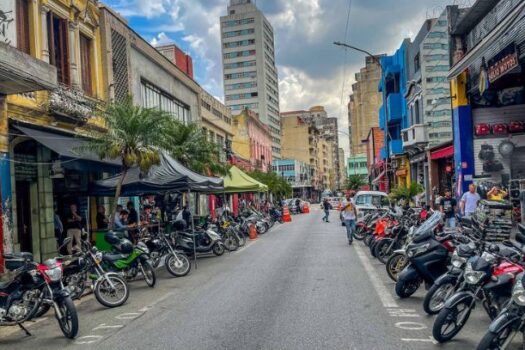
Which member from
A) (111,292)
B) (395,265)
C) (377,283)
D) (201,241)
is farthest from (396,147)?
(111,292)

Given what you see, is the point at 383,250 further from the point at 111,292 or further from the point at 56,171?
the point at 56,171

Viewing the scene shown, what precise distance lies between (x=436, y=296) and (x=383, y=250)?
5.46 m

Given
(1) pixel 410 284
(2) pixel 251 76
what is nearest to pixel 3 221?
(1) pixel 410 284

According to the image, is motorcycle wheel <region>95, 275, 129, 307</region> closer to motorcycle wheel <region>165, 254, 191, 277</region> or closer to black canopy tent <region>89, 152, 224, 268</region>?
motorcycle wheel <region>165, 254, 191, 277</region>

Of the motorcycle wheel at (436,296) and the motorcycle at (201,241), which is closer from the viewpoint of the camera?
the motorcycle wheel at (436,296)

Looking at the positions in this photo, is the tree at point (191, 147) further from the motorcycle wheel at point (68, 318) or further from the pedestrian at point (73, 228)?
the motorcycle wheel at point (68, 318)

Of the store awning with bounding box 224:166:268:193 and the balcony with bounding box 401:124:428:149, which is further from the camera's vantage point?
the balcony with bounding box 401:124:428:149

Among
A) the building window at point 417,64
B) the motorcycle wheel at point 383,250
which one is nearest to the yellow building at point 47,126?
the motorcycle wheel at point 383,250

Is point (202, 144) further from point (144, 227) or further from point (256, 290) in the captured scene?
point (256, 290)

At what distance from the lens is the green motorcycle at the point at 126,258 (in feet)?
33.9

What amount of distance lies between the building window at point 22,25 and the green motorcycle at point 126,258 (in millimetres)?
7060

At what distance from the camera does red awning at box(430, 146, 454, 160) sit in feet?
87.2

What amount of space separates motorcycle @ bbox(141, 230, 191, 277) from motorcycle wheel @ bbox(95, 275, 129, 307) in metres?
2.97

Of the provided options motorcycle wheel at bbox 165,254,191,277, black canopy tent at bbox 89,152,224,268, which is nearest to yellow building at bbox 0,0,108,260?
black canopy tent at bbox 89,152,224,268
